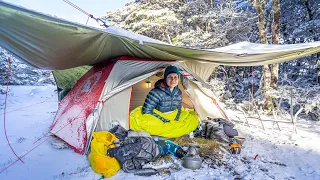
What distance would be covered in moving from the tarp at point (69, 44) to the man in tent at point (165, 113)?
548 mm

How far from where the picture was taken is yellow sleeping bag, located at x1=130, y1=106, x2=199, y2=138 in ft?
11.5

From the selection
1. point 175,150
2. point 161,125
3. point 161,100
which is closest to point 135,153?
point 175,150

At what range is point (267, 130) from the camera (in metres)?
4.26

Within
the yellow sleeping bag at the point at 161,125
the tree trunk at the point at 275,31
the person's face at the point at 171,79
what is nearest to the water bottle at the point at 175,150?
the yellow sleeping bag at the point at 161,125

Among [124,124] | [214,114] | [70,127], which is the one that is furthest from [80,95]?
[214,114]

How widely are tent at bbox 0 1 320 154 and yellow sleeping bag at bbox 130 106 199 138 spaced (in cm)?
19

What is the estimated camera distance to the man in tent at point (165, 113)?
353cm

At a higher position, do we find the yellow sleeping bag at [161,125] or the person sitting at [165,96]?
the person sitting at [165,96]

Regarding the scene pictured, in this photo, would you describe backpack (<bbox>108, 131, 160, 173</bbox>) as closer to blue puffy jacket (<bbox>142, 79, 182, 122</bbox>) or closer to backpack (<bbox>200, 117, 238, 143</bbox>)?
blue puffy jacket (<bbox>142, 79, 182, 122</bbox>)

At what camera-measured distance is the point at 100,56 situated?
335cm

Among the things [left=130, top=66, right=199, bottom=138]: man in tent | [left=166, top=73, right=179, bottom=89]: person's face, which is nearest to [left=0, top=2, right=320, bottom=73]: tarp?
[left=166, top=73, right=179, bottom=89]: person's face

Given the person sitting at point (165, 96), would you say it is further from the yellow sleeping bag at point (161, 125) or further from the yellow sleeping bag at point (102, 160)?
the yellow sleeping bag at point (102, 160)

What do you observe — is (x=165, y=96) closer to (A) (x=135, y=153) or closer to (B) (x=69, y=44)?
(A) (x=135, y=153)

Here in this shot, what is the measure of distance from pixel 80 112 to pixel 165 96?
147cm
